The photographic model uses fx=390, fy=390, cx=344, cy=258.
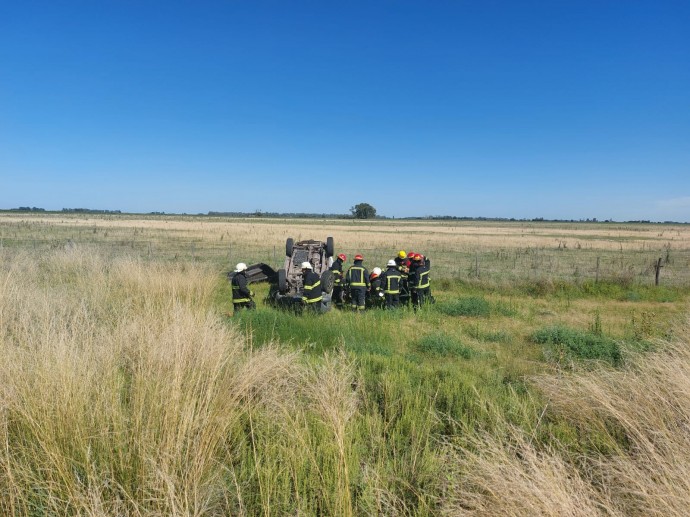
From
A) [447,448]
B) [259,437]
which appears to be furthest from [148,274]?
[447,448]

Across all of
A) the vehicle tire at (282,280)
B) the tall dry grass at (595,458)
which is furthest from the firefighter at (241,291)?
the tall dry grass at (595,458)

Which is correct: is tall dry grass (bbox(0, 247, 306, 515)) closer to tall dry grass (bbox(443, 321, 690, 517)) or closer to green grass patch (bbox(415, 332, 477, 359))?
tall dry grass (bbox(443, 321, 690, 517))

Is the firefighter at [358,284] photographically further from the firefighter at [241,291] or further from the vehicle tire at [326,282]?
the firefighter at [241,291]

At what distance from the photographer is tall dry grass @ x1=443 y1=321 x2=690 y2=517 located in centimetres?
221

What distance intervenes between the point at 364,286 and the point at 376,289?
1.71 feet

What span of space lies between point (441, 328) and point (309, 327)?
3096 millimetres

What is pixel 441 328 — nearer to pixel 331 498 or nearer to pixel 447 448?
pixel 447 448

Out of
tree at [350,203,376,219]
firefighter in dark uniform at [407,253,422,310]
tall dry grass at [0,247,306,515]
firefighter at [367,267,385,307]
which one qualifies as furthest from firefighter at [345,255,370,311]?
tree at [350,203,376,219]

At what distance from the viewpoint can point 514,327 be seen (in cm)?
901

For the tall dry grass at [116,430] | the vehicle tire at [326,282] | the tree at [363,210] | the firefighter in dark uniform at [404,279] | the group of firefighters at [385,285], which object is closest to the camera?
the tall dry grass at [116,430]

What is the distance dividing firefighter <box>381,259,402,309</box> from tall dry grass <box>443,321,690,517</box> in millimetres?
5958

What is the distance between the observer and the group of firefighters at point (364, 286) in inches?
355

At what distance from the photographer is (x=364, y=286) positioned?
10281 mm

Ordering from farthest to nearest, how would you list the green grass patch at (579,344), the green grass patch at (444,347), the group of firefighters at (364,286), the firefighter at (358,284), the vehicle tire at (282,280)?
the vehicle tire at (282,280) → the firefighter at (358,284) → the group of firefighters at (364,286) → the green grass patch at (444,347) → the green grass patch at (579,344)
